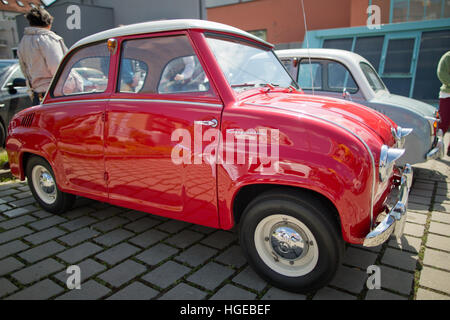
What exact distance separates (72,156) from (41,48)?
2.01 metres

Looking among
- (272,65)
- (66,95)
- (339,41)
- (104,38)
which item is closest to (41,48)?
(66,95)

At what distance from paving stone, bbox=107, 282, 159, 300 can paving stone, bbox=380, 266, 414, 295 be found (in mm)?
1661

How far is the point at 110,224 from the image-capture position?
3410mm

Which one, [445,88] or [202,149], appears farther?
[445,88]

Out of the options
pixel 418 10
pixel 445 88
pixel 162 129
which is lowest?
pixel 162 129

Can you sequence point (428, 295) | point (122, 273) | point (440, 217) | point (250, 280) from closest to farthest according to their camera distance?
point (428, 295) → point (250, 280) → point (122, 273) → point (440, 217)

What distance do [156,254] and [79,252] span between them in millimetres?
684

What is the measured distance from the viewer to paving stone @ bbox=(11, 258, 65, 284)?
2.47m

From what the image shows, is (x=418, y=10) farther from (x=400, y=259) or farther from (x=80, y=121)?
(x=80, y=121)

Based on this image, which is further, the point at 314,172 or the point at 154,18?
the point at 154,18

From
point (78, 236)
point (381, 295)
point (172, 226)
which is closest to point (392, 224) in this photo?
point (381, 295)

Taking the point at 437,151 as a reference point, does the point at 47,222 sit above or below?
below
